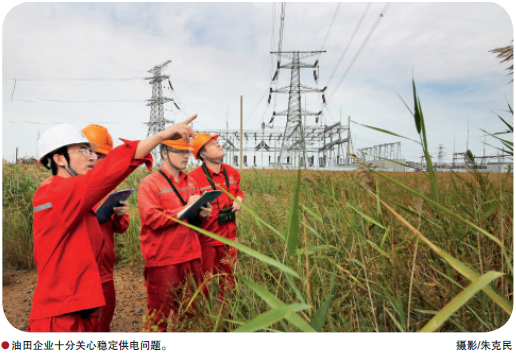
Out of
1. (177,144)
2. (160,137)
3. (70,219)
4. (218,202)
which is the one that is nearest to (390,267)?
(160,137)

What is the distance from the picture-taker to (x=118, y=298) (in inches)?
175

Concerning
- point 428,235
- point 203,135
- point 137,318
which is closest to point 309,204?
point 428,235

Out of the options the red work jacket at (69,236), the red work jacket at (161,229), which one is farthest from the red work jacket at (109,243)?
the red work jacket at (69,236)

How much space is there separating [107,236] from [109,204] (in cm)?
35

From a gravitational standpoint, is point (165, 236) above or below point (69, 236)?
below

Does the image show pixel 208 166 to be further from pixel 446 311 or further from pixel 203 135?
pixel 446 311

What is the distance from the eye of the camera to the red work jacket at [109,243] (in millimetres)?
2521

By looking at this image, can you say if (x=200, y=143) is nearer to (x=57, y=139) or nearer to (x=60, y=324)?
(x=57, y=139)

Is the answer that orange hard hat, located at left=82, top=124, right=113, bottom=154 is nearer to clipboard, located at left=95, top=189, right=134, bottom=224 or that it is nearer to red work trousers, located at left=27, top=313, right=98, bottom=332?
clipboard, located at left=95, top=189, right=134, bottom=224

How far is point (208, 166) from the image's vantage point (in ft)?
12.0

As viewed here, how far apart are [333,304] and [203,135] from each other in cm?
260

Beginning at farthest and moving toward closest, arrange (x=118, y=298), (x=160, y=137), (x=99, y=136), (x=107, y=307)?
(x=118, y=298) → (x=99, y=136) → (x=107, y=307) → (x=160, y=137)

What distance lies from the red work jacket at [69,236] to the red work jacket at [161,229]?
2.69 feet
